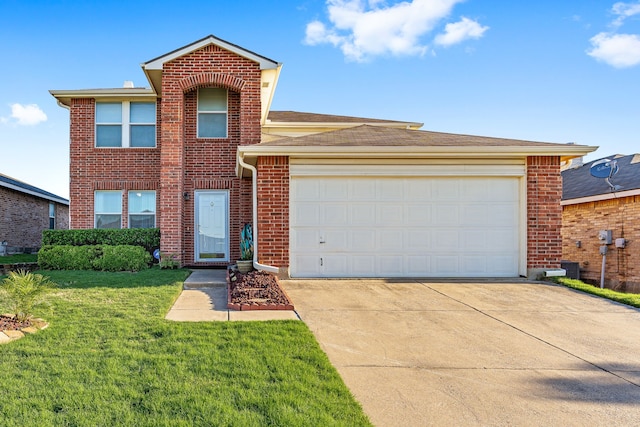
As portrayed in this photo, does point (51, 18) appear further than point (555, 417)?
Yes

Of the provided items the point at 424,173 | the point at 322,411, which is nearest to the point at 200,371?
the point at 322,411

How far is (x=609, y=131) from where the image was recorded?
16.3 metres

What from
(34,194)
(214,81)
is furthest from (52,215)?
(214,81)

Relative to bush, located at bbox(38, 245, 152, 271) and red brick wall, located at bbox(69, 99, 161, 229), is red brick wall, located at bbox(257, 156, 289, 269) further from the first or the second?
red brick wall, located at bbox(69, 99, 161, 229)

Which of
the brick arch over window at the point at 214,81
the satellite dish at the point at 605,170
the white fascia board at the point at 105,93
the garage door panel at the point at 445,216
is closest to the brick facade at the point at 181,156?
the brick arch over window at the point at 214,81

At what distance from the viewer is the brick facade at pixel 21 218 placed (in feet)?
58.8

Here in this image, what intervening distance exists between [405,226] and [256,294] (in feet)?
13.5

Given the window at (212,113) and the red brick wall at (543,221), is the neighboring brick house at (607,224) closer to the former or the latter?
the red brick wall at (543,221)

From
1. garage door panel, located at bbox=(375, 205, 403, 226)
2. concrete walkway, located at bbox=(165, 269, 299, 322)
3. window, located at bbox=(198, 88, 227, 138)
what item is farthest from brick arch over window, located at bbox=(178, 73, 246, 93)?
concrete walkway, located at bbox=(165, 269, 299, 322)

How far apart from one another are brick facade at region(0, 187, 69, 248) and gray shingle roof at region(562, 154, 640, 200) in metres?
22.4

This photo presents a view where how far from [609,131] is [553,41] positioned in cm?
694

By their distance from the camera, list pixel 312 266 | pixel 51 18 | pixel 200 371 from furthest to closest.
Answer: pixel 51 18 → pixel 312 266 → pixel 200 371

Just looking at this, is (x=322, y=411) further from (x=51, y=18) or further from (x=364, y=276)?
(x=51, y=18)

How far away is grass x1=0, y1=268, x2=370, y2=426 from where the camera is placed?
3057mm
